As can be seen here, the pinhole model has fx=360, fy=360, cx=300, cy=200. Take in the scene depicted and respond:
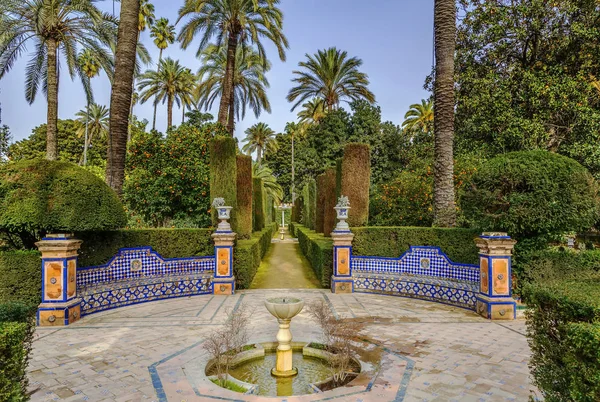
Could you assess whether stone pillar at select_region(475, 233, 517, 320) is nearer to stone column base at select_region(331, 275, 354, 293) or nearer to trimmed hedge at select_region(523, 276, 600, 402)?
stone column base at select_region(331, 275, 354, 293)

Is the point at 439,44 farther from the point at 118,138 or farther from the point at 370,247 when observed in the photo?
the point at 118,138

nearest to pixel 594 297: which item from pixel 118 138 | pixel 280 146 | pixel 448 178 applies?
pixel 448 178

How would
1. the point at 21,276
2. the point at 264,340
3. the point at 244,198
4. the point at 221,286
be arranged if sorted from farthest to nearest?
the point at 244,198, the point at 221,286, the point at 21,276, the point at 264,340

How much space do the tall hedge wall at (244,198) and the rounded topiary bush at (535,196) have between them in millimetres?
8122

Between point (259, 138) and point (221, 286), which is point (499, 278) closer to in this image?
point (221, 286)

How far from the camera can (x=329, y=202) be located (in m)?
15.2

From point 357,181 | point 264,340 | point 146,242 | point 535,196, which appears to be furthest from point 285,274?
point 535,196

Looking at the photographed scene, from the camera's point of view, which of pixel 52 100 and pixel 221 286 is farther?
pixel 52 100

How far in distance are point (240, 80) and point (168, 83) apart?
11428 mm

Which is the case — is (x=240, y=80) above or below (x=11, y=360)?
above

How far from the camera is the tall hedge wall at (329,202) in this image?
14727mm

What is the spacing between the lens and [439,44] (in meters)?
9.84

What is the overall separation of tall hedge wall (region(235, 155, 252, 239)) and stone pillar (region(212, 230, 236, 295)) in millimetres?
3451

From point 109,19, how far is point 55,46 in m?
2.28
